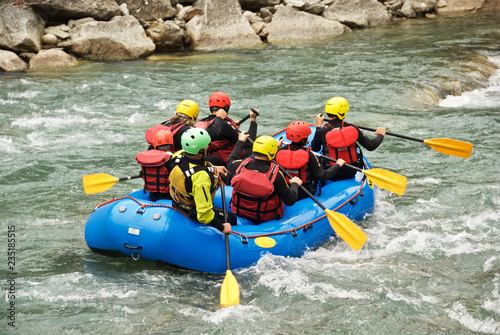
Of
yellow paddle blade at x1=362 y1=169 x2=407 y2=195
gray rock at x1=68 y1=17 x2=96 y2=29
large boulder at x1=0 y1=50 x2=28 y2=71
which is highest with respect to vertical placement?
gray rock at x1=68 y1=17 x2=96 y2=29

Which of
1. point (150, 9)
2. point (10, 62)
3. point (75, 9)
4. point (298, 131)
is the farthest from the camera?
point (150, 9)

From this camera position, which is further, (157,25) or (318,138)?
(157,25)

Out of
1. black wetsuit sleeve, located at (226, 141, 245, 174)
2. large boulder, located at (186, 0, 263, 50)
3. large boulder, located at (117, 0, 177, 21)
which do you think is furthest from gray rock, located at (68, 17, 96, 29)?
black wetsuit sleeve, located at (226, 141, 245, 174)

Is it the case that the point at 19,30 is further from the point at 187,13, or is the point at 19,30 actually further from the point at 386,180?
the point at 386,180

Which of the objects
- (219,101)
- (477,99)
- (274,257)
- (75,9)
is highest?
(75,9)

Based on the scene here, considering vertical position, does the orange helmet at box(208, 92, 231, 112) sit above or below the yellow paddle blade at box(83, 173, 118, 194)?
above

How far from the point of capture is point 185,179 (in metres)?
4.32

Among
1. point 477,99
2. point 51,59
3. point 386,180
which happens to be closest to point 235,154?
point 386,180

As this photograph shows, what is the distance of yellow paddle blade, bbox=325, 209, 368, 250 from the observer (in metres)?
4.78

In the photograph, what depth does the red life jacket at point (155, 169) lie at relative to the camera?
4781 millimetres

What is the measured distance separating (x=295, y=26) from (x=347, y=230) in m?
11.6

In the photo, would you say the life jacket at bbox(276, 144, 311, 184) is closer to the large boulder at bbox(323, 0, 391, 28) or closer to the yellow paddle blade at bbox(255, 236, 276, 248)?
the yellow paddle blade at bbox(255, 236, 276, 248)

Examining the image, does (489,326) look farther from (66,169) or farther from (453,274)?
(66,169)

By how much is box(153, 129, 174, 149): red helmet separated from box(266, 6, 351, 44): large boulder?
10.7 metres
